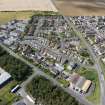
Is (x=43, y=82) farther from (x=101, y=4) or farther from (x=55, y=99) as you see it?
(x=101, y=4)

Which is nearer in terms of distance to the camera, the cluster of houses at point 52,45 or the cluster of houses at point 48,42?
the cluster of houses at point 48,42

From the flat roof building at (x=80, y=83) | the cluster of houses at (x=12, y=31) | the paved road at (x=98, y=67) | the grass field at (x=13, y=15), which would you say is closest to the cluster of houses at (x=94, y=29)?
the paved road at (x=98, y=67)

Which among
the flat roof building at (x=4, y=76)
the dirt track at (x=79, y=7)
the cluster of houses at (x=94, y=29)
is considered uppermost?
the dirt track at (x=79, y=7)

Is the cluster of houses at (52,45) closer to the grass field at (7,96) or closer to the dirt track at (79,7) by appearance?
the dirt track at (79,7)

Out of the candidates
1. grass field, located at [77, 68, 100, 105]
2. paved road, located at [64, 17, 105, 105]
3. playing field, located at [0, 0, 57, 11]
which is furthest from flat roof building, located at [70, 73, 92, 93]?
playing field, located at [0, 0, 57, 11]

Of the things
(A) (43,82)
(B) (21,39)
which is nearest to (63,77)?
(A) (43,82)

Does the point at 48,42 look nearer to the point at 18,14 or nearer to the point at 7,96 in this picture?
the point at 18,14

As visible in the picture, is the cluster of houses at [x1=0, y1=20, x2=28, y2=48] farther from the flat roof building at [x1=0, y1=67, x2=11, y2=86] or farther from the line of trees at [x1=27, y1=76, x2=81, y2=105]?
the line of trees at [x1=27, y1=76, x2=81, y2=105]
